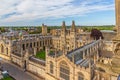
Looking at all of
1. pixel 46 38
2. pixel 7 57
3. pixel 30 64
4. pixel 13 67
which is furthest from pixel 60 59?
pixel 46 38

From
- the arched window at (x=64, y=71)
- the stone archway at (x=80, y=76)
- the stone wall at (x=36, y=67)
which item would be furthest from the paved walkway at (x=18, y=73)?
the stone archway at (x=80, y=76)

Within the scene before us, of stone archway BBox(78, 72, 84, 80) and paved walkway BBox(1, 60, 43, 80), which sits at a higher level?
stone archway BBox(78, 72, 84, 80)

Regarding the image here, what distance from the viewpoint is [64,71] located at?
2619 cm

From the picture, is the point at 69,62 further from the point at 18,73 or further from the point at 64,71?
the point at 18,73

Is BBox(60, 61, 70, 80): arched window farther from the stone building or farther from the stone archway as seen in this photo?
the stone archway

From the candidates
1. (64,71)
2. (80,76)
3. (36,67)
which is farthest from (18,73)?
(80,76)

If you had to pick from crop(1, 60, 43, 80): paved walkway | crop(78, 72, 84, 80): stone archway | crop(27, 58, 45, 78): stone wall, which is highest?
crop(78, 72, 84, 80): stone archway

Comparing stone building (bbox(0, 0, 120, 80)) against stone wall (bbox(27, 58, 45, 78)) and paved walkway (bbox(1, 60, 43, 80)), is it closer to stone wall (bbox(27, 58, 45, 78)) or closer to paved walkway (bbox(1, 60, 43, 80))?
stone wall (bbox(27, 58, 45, 78))

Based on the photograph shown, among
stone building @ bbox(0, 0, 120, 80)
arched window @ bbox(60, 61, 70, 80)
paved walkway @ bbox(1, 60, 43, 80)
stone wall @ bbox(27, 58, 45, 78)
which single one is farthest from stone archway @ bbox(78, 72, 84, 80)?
paved walkway @ bbox(1, 60, 43, 80)

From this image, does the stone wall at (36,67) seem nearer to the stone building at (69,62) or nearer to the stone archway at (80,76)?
the stone building at (69,62)

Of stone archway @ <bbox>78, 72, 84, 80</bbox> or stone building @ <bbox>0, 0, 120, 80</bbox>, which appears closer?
stone building @ <bbox>0, 0, 120, 80</bbox>

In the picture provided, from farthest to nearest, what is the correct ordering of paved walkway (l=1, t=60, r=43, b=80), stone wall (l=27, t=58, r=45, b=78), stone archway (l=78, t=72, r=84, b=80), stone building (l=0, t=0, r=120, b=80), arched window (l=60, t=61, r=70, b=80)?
paved walkway (l=1, t=60, r=43, b=80) → stone wall (l=27, t=58, r=45, b=78) → arched window (l=60, t=61, r=70, b=80) → stone archway (l=78, t=72, r=84, b=80) → stone building (l=0, t=0, r=120, b=80)

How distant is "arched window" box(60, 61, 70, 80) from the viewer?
2544 cm

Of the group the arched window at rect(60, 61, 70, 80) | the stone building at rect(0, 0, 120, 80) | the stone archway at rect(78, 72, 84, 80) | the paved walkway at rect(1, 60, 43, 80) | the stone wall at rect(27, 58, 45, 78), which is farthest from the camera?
the paved walkway at rect(1, 60, 43, 80)
